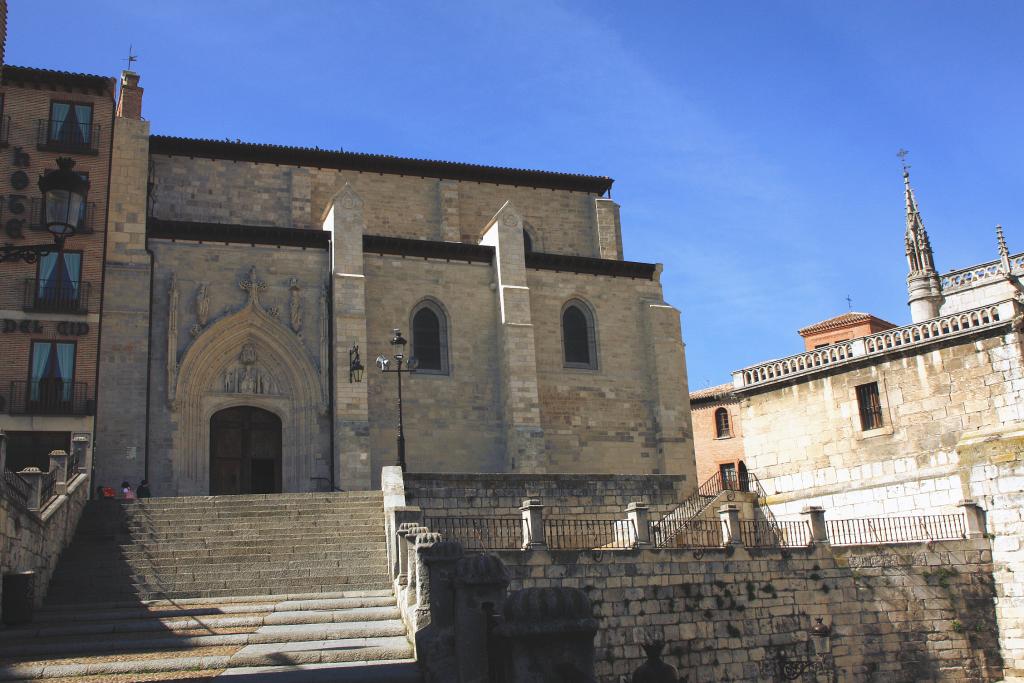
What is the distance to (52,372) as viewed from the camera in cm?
2169

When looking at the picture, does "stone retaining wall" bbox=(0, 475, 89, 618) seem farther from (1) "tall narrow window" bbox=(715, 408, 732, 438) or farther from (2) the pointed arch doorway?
(1) "tall narrow window" bbox=(715, 408, 732, 438)

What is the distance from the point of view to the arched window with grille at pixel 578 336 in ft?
89.0

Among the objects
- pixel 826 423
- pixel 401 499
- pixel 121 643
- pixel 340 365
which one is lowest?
pixel 121 643

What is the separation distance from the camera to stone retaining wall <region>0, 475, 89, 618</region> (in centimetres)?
1238

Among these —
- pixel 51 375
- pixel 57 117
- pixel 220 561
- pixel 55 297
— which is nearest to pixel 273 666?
pixel 220 561

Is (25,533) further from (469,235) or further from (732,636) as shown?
(469,235)

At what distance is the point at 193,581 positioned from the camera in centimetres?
1429

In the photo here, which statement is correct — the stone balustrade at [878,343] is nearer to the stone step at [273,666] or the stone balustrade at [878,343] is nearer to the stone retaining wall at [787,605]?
the stone retaining wall at [787,605]

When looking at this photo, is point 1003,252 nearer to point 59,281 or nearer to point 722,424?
point 722,424

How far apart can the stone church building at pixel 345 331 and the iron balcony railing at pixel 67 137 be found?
598 millimetres

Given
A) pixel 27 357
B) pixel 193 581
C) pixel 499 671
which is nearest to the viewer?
pixel 499 671

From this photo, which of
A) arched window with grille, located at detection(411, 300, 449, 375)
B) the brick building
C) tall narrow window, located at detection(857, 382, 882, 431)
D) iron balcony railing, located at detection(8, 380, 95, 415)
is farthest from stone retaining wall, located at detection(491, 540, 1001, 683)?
iron balcony railing, located at detection(8, 380, 95, 415)

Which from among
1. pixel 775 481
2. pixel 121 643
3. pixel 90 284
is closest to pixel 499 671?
pixel 121 643

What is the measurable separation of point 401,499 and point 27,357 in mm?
→ 10093
